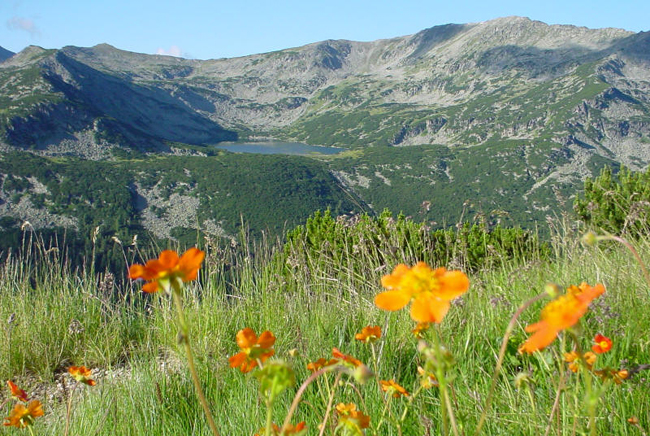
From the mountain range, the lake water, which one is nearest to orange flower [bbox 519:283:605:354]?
the mountain range

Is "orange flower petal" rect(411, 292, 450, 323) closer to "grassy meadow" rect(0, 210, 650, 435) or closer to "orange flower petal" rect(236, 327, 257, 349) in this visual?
"grassy meadow" rect(0, 210, 650, 435)

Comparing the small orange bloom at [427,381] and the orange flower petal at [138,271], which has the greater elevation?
the orange flower petal at [138,271]

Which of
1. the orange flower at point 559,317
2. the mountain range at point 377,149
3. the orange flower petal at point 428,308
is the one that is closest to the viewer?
the orange flower at point 559,317

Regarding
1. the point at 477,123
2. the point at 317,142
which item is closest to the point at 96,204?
the point at 317,142

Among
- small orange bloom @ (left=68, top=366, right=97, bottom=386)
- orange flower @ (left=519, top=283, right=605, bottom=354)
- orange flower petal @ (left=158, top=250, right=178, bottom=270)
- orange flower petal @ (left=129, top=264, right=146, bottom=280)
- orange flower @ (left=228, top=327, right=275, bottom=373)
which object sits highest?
orange flower petal @ (left=158, top=250, right=178, bottom=270)

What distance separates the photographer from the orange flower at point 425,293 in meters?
0.68

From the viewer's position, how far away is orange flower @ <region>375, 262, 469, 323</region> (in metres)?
0.68

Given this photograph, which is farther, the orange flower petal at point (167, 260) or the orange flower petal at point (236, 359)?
the orange flower petal at point (236, 359)

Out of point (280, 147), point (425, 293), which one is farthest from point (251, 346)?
point (280, 147)

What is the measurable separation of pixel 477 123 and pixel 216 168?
105 m

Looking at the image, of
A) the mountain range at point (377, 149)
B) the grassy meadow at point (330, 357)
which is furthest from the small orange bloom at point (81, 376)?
the mountain range at point (377, 149)

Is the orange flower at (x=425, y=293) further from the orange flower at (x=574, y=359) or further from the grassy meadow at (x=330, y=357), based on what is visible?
the orange flower at (x=574, y=359)

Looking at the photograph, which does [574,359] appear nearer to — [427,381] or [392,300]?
[427,381]

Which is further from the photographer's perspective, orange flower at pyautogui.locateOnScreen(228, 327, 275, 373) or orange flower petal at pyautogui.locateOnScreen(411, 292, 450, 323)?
orange flower at pyautogui.locateOnScreen(228, 327, 275, 373)
